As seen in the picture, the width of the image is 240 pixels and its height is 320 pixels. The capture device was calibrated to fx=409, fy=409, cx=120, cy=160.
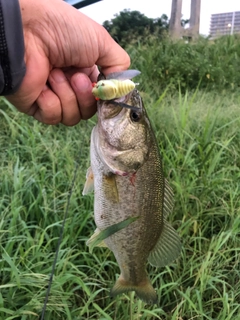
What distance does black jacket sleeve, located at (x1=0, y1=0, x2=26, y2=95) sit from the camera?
1272mm

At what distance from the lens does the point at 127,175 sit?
152 centimetres

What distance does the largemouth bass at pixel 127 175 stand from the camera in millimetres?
1471

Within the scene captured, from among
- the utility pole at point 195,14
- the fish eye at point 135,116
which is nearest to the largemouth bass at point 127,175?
the fish eye at point 135,116

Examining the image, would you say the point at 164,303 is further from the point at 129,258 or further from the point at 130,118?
the point at 130,118

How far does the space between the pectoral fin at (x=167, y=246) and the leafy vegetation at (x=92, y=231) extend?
1.67 feet

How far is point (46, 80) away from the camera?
5.29 feet

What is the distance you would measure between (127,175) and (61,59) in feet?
1.70

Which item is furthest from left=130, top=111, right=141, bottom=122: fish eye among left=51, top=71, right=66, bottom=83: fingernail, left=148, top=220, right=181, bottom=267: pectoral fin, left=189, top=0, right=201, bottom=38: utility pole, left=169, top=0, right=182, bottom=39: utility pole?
left=189, top=0, right=201, bottom=38: utility pole

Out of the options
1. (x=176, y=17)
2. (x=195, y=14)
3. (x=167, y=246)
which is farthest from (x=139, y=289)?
(x=195, y=14)

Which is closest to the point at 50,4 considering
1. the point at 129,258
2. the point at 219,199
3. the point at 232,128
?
the point at 129,258

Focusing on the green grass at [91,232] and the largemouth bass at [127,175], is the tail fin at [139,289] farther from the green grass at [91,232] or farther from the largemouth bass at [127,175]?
the green grass at [91,232]

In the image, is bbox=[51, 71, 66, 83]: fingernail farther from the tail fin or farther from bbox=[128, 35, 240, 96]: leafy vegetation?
bbox=[128, 35, 240, 96]: leafy vegetation

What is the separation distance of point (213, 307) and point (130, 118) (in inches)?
51.9

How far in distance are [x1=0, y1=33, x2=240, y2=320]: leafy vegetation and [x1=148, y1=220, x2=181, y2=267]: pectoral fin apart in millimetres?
508
